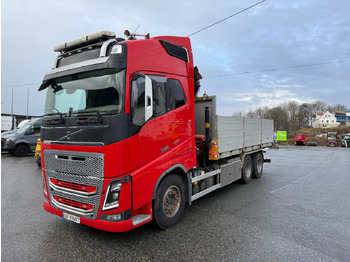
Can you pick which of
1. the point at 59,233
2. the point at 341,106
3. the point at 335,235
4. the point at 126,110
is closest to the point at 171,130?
the point at 126,110

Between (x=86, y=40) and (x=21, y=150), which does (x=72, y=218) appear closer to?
(x=86, y=40)

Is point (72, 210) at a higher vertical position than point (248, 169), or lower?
higher

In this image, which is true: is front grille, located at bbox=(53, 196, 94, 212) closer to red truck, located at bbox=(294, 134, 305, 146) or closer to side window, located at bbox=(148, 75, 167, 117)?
side window, located at bbox=(148, 75, 167, 117)

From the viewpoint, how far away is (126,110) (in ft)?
10.5

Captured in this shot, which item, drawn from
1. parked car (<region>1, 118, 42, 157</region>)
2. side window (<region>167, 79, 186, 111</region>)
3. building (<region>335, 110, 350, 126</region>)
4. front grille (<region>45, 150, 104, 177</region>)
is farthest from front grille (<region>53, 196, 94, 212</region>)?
building (<region>335, 110, 350, 126</region>)

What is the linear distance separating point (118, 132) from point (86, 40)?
1.77 meters

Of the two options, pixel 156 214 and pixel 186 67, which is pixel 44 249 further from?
pixel 186 67

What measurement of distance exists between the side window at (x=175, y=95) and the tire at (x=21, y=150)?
13.8 metres

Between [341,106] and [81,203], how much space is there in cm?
14041

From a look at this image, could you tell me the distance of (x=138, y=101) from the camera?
11.1 feet

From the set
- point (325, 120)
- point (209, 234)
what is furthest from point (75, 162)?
point (325, 120)

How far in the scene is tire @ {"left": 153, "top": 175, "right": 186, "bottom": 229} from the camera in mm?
3828

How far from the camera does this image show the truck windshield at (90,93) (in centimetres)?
323

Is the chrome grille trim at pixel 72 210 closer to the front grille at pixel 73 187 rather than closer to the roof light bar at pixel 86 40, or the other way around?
the front grille at pixel 73 187
